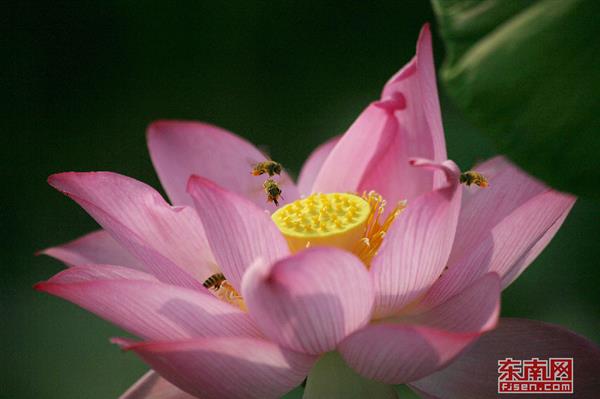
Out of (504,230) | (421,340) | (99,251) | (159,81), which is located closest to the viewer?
(421,340)

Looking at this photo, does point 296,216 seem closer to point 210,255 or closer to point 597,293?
point 210,255

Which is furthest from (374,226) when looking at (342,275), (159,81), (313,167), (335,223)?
(159,81)

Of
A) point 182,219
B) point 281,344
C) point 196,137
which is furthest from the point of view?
point 196,137

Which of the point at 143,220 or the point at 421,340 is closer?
the point at 421,340

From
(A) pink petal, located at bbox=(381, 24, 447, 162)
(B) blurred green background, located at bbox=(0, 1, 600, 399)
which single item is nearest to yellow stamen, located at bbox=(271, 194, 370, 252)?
(A) pink petal, located at bbox=(381, 24, 447, 162)

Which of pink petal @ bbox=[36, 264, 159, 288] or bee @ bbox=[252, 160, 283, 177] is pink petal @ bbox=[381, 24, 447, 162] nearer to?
bee @ bbox=[252, 160, 283, 177]

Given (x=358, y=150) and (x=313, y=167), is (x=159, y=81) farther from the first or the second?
(x=358, y=150)

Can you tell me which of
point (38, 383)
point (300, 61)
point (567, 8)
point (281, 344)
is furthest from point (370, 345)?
point (300, 61)
